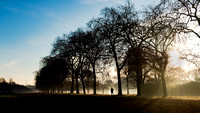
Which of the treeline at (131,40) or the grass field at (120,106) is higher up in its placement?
the treeline at (131,40)

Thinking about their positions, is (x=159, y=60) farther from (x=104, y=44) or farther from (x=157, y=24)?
(x=104, y=44)

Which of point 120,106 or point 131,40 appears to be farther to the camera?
point 131,40

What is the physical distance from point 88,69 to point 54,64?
937 centimetres

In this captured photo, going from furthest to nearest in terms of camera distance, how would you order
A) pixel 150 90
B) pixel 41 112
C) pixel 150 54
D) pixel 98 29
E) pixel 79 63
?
pixel 150 90, pixel 79 63, pixel 98 29, pixel 150 54, pixel 41 112

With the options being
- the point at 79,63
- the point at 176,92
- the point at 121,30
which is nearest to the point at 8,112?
the point at 121,30

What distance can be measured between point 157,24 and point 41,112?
17.4 metres

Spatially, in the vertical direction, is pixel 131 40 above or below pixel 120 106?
above

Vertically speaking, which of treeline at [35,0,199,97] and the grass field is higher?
treeline at [35,0,199,97]

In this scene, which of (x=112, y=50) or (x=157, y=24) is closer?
(x=157, y=24)

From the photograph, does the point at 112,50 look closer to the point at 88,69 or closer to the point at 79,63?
the point at 88,69

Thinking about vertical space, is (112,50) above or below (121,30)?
below

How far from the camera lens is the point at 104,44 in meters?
31.2

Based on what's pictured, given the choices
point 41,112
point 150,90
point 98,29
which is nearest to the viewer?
point 41,112

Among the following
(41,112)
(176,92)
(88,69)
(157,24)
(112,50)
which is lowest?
(176,92)
